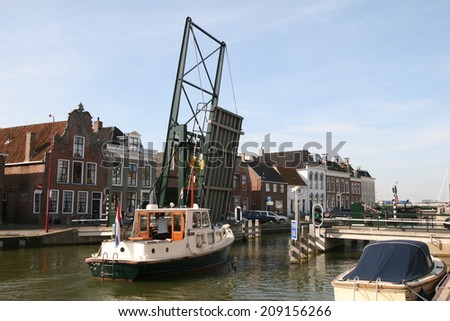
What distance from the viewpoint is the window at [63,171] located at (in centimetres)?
3388

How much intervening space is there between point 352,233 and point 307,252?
3650 millimetres

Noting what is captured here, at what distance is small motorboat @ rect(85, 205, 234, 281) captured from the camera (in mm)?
15141

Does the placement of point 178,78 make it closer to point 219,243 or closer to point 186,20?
point 186,20

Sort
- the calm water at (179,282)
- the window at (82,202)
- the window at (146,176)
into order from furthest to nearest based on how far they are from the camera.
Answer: the window at (146,176) → the window at (82,202) → the calm water at (179,282)

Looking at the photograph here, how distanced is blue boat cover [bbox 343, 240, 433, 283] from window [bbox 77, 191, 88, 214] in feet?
90.4

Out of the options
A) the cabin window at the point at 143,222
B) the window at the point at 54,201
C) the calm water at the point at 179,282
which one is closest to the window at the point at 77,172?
the window at the point at 54,201

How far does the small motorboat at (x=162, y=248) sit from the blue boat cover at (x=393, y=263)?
6867mm

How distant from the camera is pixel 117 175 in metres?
38.6

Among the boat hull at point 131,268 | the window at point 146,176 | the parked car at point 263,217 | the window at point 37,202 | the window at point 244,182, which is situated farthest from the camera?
the window at point 244,182

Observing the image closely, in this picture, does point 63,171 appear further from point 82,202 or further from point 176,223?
point 176,223

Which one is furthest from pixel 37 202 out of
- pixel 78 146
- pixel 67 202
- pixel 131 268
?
pixel 131 268

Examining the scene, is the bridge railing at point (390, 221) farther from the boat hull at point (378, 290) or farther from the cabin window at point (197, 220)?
→ the boat hull at point (378, 290)

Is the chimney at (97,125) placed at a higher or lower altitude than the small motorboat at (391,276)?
higher
